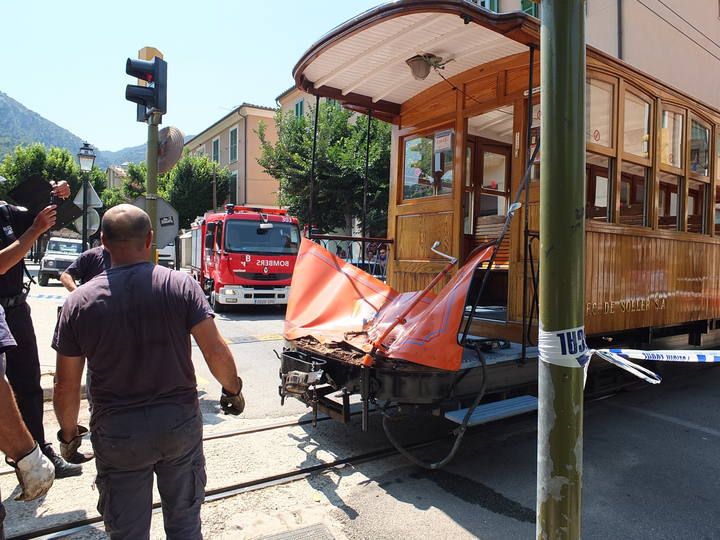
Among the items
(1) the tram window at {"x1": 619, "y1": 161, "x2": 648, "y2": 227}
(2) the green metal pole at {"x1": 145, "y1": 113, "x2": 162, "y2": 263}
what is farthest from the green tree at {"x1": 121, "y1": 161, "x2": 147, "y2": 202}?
(1) the tram window at {"x1": 619, "y1": 161, "x2": 648, "y2": 227}

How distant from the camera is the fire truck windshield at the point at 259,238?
12.3 m

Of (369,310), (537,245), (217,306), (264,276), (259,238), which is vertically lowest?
(217,306)

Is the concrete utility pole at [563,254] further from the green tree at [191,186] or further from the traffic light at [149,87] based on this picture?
the green tree at [191,186]

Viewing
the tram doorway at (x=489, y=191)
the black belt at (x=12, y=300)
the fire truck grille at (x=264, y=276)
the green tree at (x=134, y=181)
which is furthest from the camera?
the green tree at (x=134, y=181)

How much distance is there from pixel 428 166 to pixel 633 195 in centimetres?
210

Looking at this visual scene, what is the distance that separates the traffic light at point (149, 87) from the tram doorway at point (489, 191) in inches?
131

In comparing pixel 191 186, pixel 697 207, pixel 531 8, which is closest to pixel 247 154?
pixel 191 186

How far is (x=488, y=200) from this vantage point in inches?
250

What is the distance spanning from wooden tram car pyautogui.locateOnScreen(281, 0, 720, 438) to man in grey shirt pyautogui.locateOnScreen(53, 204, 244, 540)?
172 cm

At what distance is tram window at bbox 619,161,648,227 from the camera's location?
17.3ft

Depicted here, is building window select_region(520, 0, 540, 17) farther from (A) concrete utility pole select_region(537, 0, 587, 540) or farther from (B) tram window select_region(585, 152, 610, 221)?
(A) concrete utility pole select_region(537, 0, 587, 540)

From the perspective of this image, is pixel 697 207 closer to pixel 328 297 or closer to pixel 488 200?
pixel 488 200

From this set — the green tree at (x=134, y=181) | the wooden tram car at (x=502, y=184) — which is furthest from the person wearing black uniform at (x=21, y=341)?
the green tree at (x=134, y=181)

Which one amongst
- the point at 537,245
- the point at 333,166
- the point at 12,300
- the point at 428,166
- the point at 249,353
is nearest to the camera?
the point at 12,300
